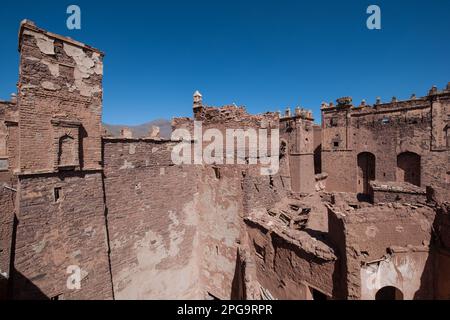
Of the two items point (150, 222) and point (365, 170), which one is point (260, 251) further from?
point (365, 170)

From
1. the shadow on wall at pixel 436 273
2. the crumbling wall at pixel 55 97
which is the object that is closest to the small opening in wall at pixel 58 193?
the crumbling wall at pixel 55 97

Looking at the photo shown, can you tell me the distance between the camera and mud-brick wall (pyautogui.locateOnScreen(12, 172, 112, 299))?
6566 mm

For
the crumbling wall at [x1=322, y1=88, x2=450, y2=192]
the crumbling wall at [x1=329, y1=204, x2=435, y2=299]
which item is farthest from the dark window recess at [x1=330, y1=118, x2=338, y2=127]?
the crumbling wall at [x1=329, y1=204, x2=435, y2=299]

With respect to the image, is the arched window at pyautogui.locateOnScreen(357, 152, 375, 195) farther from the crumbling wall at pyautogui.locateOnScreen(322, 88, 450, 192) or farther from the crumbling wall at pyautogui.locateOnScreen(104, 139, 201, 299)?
the crumbling wall at pyautogui.locateOnScreen(104, 139, 201, 299)

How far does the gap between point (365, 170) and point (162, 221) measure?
21350 millimetres

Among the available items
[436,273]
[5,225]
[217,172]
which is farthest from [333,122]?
[5,225]

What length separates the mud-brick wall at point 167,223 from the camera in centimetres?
889

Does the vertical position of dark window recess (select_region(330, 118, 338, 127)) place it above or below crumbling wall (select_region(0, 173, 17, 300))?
above

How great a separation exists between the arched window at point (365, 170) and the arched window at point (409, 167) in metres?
2.12

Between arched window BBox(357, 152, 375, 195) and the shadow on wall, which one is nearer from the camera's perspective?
the shadow on wall

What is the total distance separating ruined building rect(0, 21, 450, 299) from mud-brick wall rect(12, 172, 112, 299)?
0.11 feet

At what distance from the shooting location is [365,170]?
2283 cm

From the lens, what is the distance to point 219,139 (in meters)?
9.97
